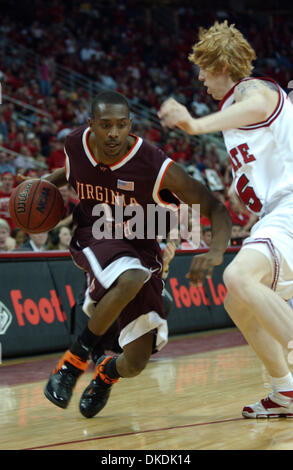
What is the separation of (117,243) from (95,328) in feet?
1.83

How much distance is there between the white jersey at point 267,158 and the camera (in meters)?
3.92

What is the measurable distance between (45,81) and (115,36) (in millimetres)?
6162

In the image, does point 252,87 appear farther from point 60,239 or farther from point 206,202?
point 60,239

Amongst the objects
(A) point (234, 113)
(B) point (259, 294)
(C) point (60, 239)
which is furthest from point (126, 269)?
(C) point (60, 239)

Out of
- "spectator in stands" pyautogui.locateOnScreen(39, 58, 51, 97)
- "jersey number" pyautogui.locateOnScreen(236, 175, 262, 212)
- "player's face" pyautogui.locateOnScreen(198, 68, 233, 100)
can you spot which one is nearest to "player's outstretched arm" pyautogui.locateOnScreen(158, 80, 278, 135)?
"player's face" pyautogui.locateOnScreen(198, 68, 233, 100)

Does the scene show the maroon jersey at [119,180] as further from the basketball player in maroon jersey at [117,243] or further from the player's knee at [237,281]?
the player's knee at [237,281]

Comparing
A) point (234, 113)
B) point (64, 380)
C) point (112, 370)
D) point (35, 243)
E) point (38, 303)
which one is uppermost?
point (234, 113)

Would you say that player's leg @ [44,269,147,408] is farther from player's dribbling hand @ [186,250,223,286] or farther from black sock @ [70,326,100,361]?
player's dribbling hand @ [186,250,223,286]

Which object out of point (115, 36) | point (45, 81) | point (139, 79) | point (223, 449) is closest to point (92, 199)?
point (223, 449)

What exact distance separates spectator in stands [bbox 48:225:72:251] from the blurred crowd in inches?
1.5

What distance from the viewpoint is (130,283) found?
402 centimetres

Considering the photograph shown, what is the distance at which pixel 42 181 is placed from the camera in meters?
4.68

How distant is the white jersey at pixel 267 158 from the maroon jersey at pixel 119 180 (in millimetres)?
512

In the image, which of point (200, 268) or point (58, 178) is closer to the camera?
point (200, 268)
